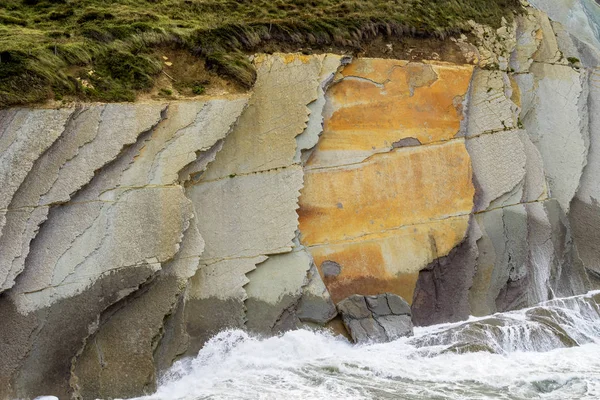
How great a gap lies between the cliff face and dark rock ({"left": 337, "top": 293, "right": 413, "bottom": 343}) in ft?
0.62

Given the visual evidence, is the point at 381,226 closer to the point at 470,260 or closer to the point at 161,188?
the point at 470,260

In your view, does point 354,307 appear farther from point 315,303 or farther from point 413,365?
point 413,365

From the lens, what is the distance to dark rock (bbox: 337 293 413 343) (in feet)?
33.4

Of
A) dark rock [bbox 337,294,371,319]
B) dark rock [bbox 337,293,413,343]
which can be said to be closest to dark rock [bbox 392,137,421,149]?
dark rock [bbox 337,293,413,343]

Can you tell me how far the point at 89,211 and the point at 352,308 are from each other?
3.61 metres

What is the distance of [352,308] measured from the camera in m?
10.4

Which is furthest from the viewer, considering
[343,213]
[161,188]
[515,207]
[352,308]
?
[515,207]

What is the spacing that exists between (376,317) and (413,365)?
988 mm

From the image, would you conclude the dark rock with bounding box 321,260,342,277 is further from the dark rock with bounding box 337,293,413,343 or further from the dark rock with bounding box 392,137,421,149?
the dark rock with bounding box 392,137,421,149

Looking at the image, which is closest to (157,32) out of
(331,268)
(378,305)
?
(331,268)

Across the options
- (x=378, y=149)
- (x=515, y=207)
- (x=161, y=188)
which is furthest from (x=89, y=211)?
(x=515, y=207)

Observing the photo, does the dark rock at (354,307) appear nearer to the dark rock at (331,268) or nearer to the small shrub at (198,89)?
the dark rock at (331,268)

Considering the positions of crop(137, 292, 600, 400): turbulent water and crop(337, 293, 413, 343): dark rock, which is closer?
crop(137, 292, 600, 400): turbulent water

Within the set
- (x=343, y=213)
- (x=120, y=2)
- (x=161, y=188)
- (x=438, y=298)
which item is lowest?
(x=438, y=298)
